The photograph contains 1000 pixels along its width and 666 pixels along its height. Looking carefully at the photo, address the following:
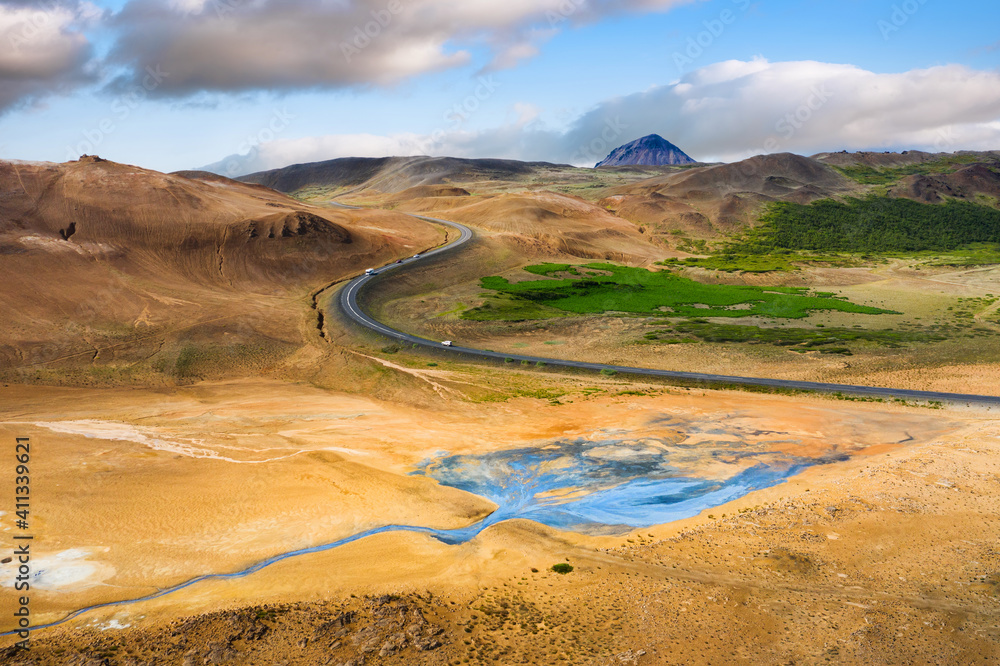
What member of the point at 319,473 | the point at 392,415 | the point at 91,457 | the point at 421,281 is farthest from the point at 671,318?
the point at 91,457

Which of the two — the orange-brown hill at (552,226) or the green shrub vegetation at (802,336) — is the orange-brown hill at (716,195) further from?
the green shrub vegetation at (802,336)

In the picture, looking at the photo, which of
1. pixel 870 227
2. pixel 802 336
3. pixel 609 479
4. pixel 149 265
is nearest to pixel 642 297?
pixel 802 336

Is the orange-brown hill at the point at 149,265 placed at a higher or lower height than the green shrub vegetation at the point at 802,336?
higher

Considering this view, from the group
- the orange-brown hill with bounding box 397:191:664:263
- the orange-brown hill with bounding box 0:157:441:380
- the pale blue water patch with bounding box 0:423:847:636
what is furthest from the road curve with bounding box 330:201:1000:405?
the orange-brown hill with bounding box 397:191:664:263

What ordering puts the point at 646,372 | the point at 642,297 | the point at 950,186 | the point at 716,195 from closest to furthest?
the point at 646,372, the point at 642,297, the point at 716,195, the point at 950,186

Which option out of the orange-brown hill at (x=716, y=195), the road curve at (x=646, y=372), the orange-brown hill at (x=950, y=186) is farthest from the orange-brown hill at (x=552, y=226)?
the orange-brown hill at (x=950, y=186)

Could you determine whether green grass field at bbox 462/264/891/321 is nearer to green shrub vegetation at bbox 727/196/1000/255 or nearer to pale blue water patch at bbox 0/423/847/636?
pale blue water patch at bbox 0/423/847/636

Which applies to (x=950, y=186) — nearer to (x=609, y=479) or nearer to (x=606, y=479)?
(x=609, y=479)

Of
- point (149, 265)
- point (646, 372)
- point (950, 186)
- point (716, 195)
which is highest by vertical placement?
point (950, 186)
